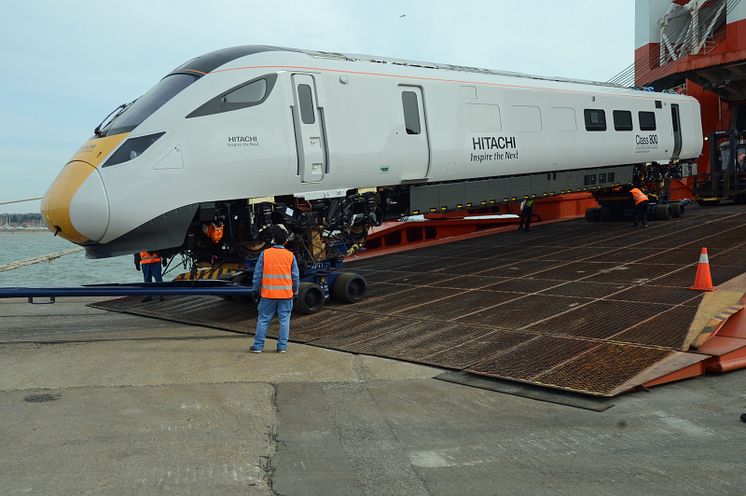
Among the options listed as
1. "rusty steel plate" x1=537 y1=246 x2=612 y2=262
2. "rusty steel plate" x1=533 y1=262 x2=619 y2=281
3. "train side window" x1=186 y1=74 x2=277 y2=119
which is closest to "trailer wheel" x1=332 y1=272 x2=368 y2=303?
"train side window" x1=186 y1=74 x2=277 y2=119

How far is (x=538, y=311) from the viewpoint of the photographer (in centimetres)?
863

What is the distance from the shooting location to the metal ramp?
6.48 meters

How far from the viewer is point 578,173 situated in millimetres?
14422

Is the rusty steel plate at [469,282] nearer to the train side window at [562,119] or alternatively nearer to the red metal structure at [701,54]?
the train side window at [562,119]

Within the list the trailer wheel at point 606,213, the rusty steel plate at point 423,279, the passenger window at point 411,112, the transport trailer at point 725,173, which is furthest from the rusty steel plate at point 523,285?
the transport trailer at point 725,173

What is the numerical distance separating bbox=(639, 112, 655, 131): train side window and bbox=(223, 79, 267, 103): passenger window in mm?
10447

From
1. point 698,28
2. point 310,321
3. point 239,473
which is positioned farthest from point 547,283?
point 698,28

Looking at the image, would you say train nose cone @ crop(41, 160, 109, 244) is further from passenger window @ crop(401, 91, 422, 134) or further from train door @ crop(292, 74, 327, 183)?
passenger window @ crop(401, 91, 422, 134)

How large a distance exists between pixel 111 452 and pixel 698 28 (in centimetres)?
2813

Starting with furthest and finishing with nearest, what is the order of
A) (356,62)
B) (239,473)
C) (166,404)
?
(356,62)
(166,404)
(239,473)

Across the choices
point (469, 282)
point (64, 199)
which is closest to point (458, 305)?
point (469, 282)

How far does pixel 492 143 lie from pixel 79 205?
6.95 m

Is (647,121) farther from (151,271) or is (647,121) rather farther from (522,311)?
(151,271)

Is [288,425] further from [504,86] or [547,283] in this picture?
[504,86]
